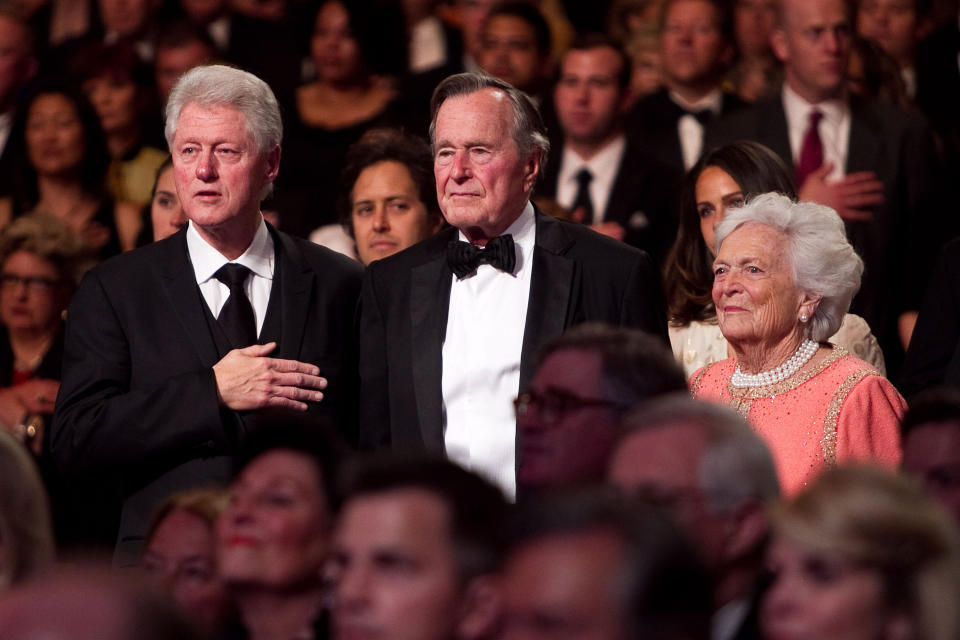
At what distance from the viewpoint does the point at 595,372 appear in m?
3.12

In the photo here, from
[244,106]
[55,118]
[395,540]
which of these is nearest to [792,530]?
[395,540]

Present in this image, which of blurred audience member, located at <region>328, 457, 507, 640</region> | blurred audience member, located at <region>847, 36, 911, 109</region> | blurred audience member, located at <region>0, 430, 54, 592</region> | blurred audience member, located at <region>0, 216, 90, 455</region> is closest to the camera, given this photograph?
blurred audience member, located at <region>328, 457, 507, 640</region>

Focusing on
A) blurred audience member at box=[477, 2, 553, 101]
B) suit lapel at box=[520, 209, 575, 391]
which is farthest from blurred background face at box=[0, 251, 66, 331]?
suit lapel at box=[520, 209, 575, 391]

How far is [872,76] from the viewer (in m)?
6.17

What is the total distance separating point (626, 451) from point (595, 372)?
0.40m

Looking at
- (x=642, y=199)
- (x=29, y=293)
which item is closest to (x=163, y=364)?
(x=29, y=293)

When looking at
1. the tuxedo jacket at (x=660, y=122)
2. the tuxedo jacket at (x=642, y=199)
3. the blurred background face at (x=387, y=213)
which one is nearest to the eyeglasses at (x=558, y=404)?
the blurred background face at (x=387, y=213)

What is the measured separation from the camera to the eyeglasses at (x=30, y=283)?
19.0 feet

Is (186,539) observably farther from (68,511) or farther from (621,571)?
(68,511)

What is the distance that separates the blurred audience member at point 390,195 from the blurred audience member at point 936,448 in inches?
93.1

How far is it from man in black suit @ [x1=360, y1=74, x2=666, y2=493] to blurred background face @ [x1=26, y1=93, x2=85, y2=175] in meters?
2.68

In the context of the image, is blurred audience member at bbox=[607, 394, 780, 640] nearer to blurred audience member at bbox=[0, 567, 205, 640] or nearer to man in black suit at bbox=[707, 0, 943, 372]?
blurred audience member at bbox=[0, 567, 205, 640]

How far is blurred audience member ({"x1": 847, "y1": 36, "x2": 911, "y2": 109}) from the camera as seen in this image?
6.14m

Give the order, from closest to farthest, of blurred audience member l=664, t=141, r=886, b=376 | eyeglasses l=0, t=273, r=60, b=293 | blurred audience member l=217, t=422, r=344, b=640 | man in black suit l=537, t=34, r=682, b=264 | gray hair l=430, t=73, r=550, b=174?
1. blurred audience member l=217, t=422, r=344, b=640
2. gray hair l=430, t=73, r=550, b=174
3. blurred audience member l=664, t=141, r=886, b=376
4. eyeglasses l=0, t=273, r=60, b=293
5. man in black suit l=537, t=34, r=682, b=264
